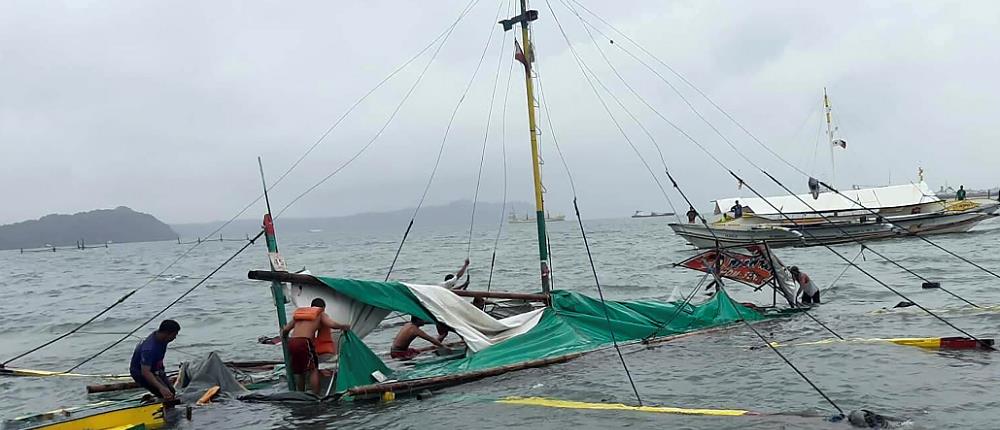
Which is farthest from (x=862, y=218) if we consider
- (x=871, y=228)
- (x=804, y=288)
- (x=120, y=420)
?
(x=120, y=420)

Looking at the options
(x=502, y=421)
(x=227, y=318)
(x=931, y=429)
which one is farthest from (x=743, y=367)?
(x=227, y=318)

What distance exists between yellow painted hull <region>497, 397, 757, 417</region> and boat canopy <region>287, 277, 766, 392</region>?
1.52m

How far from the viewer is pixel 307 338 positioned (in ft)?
35.3

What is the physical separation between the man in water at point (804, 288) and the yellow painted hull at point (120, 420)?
51.1ft

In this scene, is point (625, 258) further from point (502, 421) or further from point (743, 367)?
point (502, 421)

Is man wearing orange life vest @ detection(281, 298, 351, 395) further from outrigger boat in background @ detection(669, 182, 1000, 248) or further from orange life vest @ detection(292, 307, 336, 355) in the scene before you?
outrigger boat in background @ detection(669, 182, 1000, 248)

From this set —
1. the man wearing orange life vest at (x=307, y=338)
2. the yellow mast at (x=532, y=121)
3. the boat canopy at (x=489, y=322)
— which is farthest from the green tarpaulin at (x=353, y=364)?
the yellow mast at (x=532, y=121)

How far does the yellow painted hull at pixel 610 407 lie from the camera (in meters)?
9.56

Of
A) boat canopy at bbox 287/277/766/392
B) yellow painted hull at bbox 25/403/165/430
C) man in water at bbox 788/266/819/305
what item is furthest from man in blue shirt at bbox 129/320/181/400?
man in water at bbox 788/266/819/305

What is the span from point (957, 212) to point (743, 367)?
43.3 metres

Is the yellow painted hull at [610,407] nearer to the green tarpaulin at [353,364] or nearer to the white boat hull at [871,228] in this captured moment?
the green tarpaulin at [353,364]

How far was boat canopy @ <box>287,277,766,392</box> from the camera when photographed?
1116 cm

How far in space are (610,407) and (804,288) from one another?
11223mm

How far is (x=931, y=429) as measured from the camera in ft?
27.7
